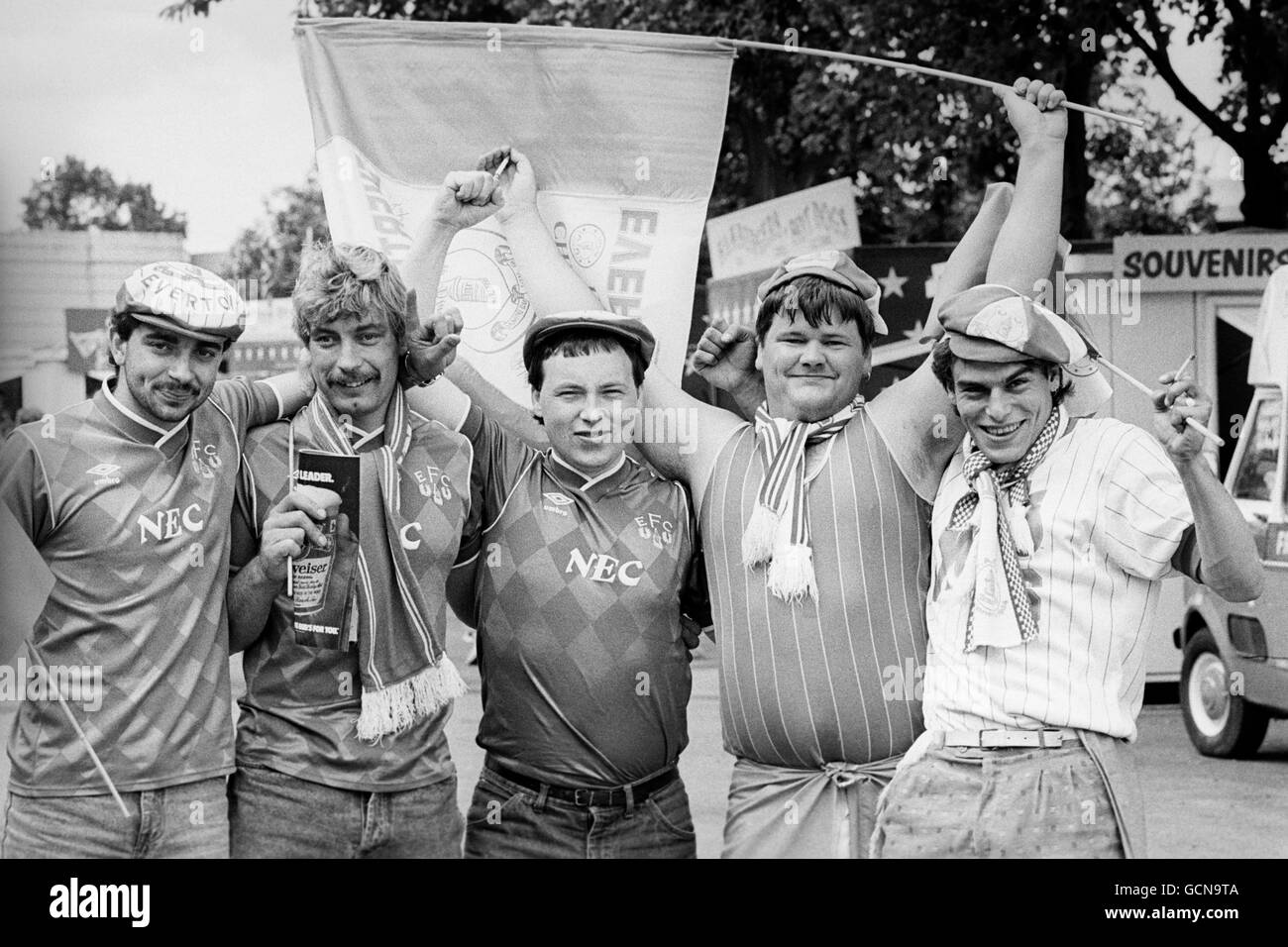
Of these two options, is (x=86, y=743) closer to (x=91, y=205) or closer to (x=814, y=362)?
(x=814, y=362)

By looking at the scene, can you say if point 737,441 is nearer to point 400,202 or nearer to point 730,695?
point 730,695

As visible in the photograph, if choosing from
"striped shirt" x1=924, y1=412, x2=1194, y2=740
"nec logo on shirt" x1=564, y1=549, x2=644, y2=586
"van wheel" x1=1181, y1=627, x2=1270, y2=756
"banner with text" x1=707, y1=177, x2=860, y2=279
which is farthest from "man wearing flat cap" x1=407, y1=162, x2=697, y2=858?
"banner with text" x1=707, y1=177, x2=860, y2=279

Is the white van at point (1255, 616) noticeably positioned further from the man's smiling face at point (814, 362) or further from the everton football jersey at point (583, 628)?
the everton football jersey at point (583, 628)

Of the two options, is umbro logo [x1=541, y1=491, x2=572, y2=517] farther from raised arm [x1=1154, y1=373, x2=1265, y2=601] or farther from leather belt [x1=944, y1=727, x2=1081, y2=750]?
raised arm [x1=1154, y1=373, x2=1265, y2=601]

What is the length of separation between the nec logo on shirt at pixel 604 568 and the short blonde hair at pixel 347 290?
0.62 metres

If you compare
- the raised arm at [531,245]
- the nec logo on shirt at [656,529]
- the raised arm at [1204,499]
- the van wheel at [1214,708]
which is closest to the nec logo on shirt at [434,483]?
the nec logo on shirt at [656,529]

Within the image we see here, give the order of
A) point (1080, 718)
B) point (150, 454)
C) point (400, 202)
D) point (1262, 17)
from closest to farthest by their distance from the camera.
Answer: point (1080, 718) < point (150, 454) < point (400, 202) < point (1262, 17)

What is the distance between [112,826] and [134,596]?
1.57ft

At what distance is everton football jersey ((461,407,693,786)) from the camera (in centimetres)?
357

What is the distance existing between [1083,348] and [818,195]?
789cm

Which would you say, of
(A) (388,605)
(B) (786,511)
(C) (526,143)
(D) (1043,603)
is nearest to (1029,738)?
(D) (1043,603)

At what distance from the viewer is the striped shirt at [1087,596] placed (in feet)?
10.2
